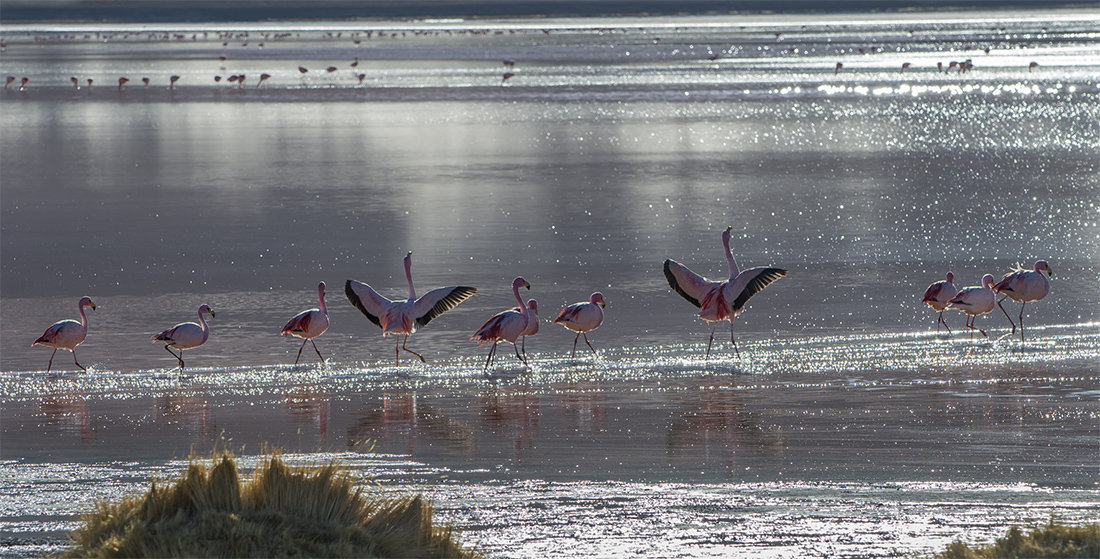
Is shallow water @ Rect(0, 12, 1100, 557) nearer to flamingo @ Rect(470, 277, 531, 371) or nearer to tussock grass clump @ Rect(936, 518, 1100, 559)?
flamingo @ Rect(470, 277, 531, 371)

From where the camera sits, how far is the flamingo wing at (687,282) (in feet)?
36.7

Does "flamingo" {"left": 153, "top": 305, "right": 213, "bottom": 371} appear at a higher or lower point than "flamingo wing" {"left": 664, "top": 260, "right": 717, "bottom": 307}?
lower

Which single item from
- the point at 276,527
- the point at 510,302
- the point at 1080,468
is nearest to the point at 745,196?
the point at 510,302

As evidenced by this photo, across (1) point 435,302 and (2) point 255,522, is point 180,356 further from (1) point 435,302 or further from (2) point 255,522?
(2) point 255,522

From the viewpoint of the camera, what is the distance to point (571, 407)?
921 cm

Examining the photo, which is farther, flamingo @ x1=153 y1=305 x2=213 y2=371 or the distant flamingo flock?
the distant flamingo flock

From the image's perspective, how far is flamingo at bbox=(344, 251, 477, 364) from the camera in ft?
35.8

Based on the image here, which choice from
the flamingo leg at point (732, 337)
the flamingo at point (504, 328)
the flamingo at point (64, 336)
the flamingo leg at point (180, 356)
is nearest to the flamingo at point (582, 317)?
the flamingo at point (504, 328)

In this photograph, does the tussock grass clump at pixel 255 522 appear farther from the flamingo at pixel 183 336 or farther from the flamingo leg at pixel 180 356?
the flamingo leg at pixel 180 356

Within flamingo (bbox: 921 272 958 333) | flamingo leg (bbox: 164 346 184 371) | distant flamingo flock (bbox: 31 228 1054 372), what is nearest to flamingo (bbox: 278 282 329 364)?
distant flamingo flock (bbox: 31 228 1054 372)

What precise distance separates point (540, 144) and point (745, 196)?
708 cm

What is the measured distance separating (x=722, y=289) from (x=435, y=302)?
2.26 meters

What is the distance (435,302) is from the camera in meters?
11.0

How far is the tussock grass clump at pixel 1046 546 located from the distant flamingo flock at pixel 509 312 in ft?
18.4
